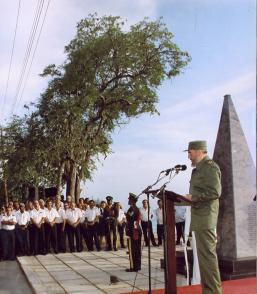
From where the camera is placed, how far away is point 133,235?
9.24m

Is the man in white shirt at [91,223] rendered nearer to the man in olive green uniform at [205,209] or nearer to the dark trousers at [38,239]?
the dark trousers at [38,239]

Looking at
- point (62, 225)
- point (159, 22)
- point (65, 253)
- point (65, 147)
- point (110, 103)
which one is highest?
point (159, 22)

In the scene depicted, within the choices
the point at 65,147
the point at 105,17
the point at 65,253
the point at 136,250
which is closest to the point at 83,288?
the point at 136,250

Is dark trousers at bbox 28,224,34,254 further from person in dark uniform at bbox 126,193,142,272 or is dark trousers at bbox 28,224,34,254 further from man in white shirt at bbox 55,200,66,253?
person in dark uniform at bbox 126,193,142,272

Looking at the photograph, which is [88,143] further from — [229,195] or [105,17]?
[229,195]

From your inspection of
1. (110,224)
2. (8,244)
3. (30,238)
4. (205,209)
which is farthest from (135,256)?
(30,238)

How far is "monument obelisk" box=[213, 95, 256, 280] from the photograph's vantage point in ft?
25.3

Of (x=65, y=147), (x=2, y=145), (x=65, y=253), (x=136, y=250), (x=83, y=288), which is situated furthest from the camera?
(x=2, y=145)

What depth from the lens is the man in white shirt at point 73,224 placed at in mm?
13617

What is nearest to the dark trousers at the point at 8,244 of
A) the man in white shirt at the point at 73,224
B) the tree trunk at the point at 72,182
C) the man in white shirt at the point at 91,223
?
the man in white shirt at the point at 73,224

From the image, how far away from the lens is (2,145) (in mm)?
26453

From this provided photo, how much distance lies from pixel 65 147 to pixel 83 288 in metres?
15.3

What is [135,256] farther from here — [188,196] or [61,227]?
[61,227]

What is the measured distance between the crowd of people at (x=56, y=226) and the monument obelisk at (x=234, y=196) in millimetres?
5102
